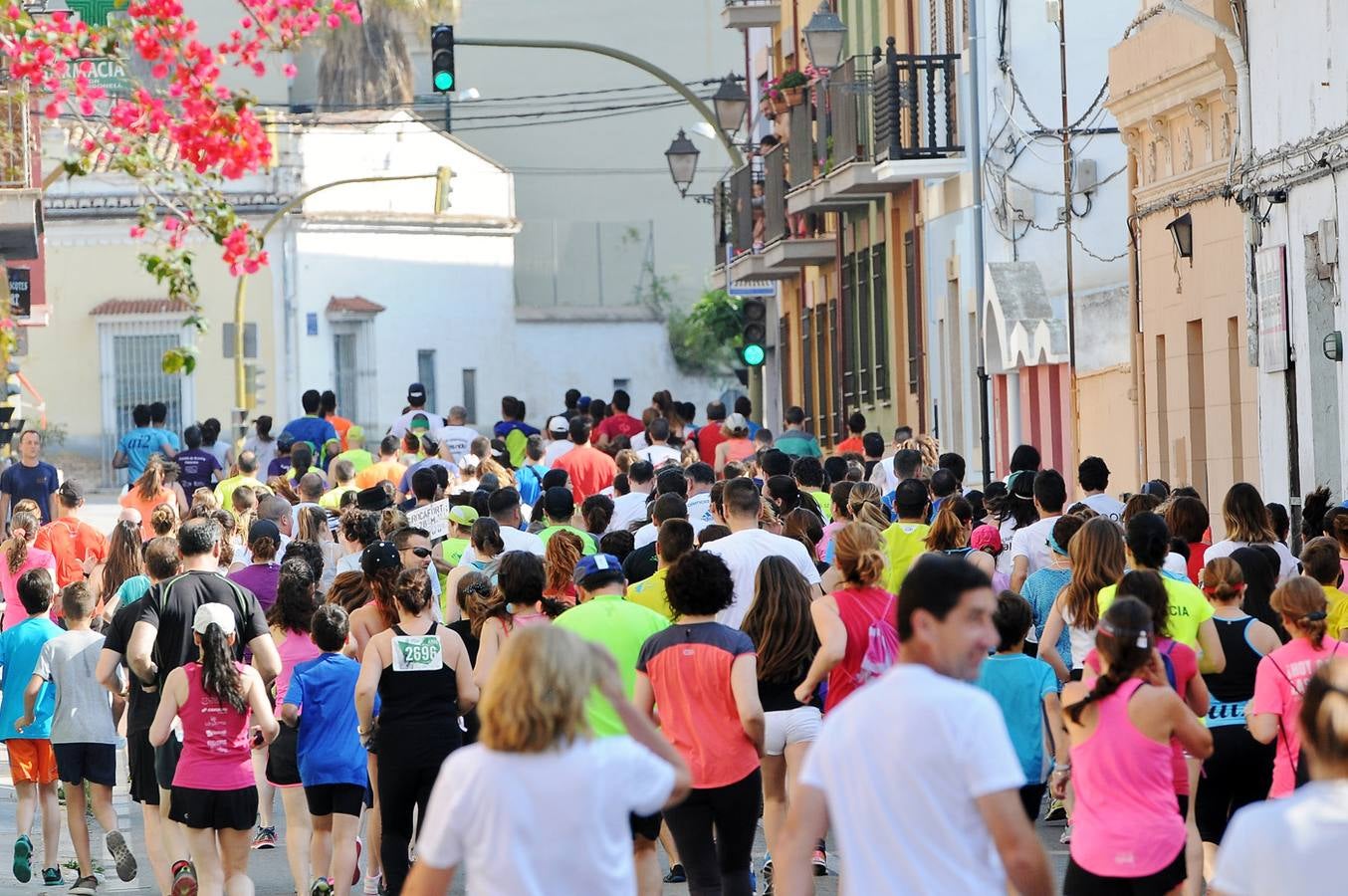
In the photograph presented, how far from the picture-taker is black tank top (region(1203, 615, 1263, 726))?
960 cm

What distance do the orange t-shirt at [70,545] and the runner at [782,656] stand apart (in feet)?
22.3

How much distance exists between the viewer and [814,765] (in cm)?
568

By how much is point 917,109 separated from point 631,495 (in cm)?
1363

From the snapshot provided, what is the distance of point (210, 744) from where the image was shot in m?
10.1

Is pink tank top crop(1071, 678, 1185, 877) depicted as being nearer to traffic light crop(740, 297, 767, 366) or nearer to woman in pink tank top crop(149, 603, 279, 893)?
woman in pink tank top crop(149, 603, 279, 893)

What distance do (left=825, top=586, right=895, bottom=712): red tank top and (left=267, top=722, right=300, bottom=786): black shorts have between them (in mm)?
2297

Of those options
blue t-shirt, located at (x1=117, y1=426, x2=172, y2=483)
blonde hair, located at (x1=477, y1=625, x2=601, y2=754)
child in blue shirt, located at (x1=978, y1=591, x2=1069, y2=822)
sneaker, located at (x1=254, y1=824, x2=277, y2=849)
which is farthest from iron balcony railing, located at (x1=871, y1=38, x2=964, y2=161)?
blonde hair, located at (x1=477, y1=625, x2=601, y2=754)

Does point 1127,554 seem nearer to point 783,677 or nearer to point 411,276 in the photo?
point 783,677

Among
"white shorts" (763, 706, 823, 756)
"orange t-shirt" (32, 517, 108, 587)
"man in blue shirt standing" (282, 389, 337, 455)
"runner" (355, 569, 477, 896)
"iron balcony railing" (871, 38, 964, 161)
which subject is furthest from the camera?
"iron balcony railing" (871, 38, 964, 161)

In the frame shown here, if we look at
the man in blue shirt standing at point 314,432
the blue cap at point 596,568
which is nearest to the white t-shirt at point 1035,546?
the blue cap at point 596,568

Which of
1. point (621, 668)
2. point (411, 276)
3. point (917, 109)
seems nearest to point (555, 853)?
point (621, 668)

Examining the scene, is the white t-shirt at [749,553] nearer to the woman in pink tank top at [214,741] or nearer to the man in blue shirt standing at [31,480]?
the woman in pink tank top at [214,741]

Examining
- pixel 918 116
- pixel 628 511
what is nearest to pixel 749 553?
pixel 628 511

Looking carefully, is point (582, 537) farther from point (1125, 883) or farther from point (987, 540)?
point (1125, 883)
